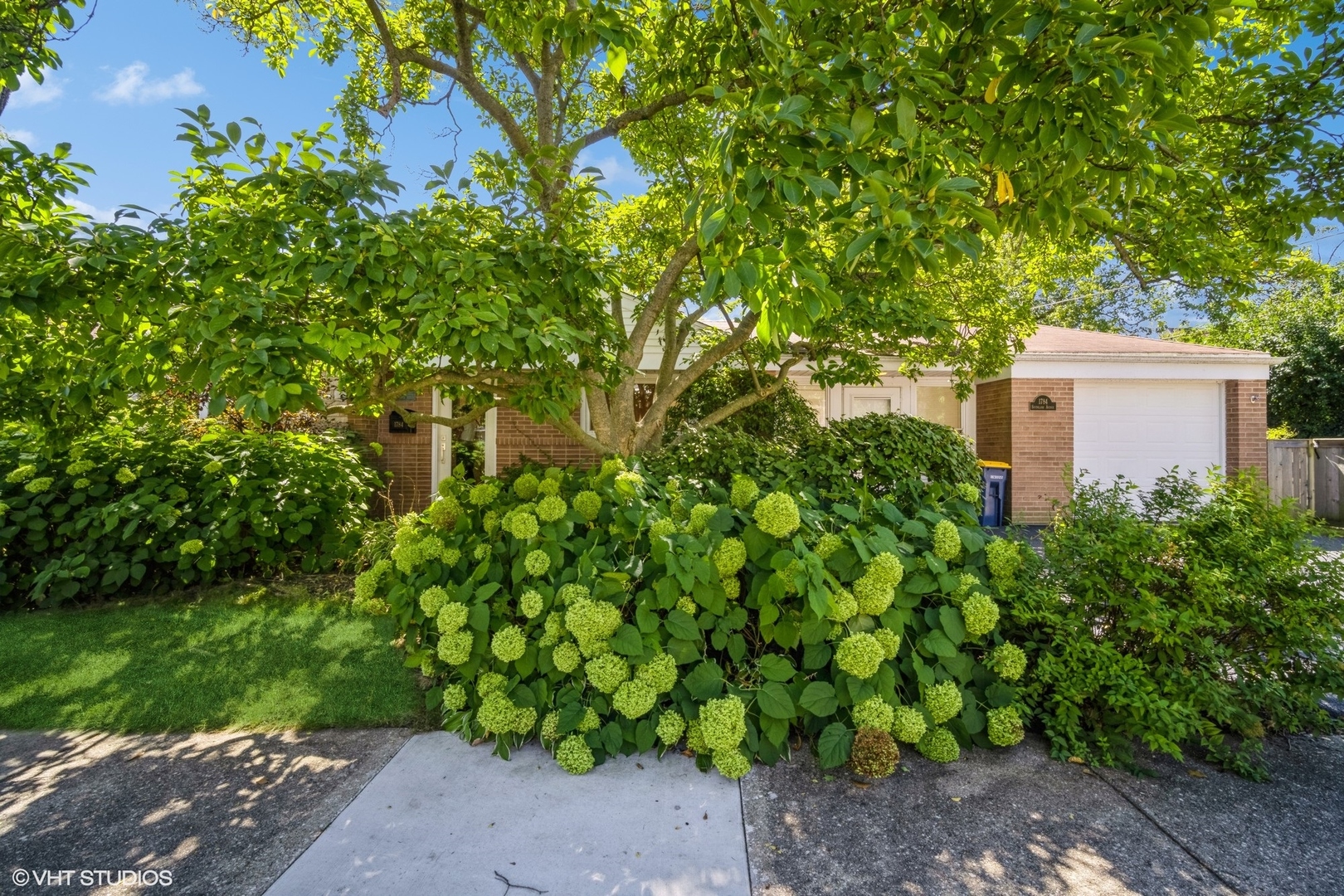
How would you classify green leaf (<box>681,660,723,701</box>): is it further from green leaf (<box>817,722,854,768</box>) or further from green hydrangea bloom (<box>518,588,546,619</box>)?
green hydrangea bloom (<box>518,588,546,619</box>)

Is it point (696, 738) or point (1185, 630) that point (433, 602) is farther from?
point (1185, 630)

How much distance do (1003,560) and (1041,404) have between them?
27.2 ft

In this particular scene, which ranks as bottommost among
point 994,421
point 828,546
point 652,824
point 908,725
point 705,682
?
point 652,824

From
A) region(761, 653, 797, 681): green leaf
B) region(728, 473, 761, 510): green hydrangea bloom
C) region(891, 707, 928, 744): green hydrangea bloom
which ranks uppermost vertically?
region(728, 473, 761, 510): green hydrangea bloom

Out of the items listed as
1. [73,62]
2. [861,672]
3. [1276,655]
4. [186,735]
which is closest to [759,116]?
[861,672]

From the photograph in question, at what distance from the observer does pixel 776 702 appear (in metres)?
2.71

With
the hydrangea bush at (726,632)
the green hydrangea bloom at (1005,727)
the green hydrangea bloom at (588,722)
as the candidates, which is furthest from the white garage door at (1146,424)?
the green hydrangea bloom at (588,722)

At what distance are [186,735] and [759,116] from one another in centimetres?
393

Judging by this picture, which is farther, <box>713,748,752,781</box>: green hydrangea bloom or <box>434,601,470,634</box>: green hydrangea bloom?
<box>434,601,470,634</box>: green hydrangea bloom

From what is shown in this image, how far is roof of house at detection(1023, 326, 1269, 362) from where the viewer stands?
9.64 m

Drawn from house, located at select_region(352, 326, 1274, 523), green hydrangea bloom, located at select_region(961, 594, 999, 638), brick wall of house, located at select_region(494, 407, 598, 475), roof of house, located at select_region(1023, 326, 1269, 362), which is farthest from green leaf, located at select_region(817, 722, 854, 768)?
roof of house, located at select_region(1023, 326, 1269, 362)

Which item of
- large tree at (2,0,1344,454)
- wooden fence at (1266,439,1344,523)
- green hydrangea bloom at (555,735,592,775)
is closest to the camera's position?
large tree at (2,0,1344,454)

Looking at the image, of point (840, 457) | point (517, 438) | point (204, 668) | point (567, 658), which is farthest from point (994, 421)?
point (204, 668)

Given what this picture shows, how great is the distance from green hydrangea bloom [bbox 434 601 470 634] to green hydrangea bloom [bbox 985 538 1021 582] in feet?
8.30
